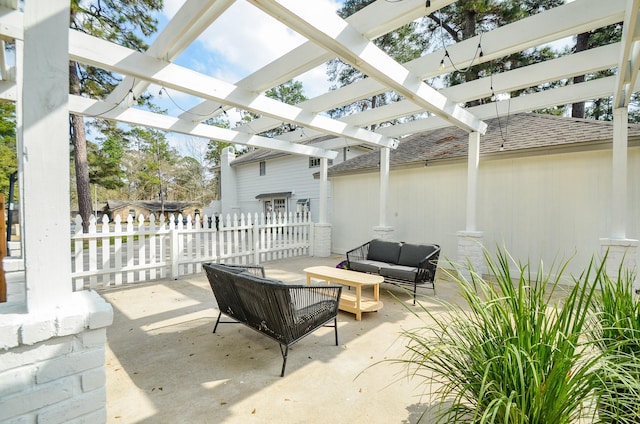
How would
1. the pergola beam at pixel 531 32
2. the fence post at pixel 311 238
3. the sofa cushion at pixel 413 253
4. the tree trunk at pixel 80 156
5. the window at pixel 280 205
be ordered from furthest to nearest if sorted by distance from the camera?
the window at pixel 280 205 < the tree trunk at pixel 80 156 < the fence post at pixel 311 238 < the sofa cushion at pixel 413 253 < the pergola beam at pixel 531 32

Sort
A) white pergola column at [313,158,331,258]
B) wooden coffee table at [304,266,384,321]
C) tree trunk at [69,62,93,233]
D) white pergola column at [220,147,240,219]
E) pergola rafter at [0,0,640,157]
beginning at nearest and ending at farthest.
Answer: pergola rafter at [0,0,640,157]
wooden coffee table at [304,266,384,321]
white pergola column at [313,158,331,258]
tree trunk at [69,62,93,233]
white pergola column at [220,147,240,219]

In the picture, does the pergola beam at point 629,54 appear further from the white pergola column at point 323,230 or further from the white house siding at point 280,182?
the white house siding at point 280,182

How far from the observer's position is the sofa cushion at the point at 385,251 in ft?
20.4

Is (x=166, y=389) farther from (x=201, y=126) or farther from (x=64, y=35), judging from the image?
(x=201, y=126)

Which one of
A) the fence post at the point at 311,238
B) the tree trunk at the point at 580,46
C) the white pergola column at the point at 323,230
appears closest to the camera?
the white pergola column at the point at 323,230

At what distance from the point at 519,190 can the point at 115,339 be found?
8231 millimetres

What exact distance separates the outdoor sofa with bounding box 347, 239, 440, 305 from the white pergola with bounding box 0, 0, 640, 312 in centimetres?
167

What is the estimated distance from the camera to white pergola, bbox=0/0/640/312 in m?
1.51

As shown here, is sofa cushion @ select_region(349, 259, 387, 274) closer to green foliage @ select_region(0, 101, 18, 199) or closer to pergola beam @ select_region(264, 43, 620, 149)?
pergola beam @ select_region(264, 43, 620, 149)

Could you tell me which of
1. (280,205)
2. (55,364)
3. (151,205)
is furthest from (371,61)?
(151,205)

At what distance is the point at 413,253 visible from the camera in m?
5.91

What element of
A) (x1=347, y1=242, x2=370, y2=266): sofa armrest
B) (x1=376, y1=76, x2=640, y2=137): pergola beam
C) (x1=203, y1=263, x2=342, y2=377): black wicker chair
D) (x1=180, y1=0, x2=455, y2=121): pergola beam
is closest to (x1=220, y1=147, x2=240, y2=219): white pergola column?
(x1=180, y1=0, x2=455, y2=121): pergola beam

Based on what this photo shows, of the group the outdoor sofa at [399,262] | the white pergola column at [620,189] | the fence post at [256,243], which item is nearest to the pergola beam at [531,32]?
the white pergola column at [620,189]

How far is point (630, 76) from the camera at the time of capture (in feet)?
13.0
